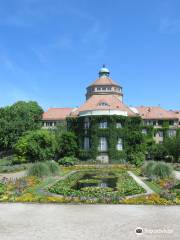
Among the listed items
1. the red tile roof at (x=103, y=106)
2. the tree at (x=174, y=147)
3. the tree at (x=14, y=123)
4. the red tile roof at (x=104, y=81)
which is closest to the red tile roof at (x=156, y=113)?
the red tile roof at (x=104, y=81)

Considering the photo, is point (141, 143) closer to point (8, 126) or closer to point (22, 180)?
point (8, 126)

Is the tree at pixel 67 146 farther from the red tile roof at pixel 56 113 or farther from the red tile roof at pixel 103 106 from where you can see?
the red tile roof at pixel 56 113

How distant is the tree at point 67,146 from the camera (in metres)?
60.8

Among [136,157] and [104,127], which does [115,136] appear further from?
[136,157]

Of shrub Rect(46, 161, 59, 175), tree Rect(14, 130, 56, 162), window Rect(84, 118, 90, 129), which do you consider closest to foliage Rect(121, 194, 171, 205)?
shrub Rect(46, 161, 59, 175)

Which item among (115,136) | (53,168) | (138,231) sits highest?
(115,136)

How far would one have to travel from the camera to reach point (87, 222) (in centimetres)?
1778

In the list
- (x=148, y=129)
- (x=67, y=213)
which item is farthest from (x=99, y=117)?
(x=67, y=213)

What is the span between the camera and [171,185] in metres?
30.0

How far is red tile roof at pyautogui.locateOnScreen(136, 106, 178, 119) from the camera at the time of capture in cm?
7200

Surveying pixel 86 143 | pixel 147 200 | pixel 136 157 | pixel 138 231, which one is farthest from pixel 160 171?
pixel 86 143

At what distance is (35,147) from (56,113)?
2758 cm

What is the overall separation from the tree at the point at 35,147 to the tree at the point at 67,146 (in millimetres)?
3759

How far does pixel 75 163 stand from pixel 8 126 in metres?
18.5
